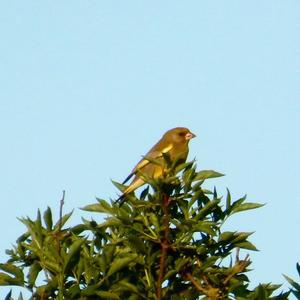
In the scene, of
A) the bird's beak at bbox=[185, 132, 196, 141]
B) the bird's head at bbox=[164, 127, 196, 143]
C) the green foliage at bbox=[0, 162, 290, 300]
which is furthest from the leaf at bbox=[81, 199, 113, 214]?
the bird's beak at bbox=[185, 132, 196, 141]

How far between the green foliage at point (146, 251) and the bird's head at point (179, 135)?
222 inches

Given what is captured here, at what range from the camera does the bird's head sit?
13.7 m

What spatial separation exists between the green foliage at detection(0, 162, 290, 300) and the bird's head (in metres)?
5.63

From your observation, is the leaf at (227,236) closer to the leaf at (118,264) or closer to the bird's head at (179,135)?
the leaf at (118,264)

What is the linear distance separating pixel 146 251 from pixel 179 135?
651 cm

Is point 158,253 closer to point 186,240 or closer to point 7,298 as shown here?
point 186,240

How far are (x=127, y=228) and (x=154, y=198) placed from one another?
0.27m

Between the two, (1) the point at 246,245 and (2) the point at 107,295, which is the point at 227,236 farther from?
(2) the point at 107,295

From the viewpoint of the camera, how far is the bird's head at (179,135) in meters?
13.7

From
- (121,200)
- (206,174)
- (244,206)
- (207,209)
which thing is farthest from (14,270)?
(244,206)

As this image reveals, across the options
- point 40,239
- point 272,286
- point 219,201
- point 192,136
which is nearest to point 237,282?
point 272,286

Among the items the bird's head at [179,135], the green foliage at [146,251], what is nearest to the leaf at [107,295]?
the green foliage at [146,251]

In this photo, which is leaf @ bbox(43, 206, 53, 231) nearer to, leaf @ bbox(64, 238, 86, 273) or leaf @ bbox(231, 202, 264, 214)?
leaf @ bbox(64, 238, 86, 273)

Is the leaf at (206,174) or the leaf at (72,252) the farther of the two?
the leaf at (206,174)
